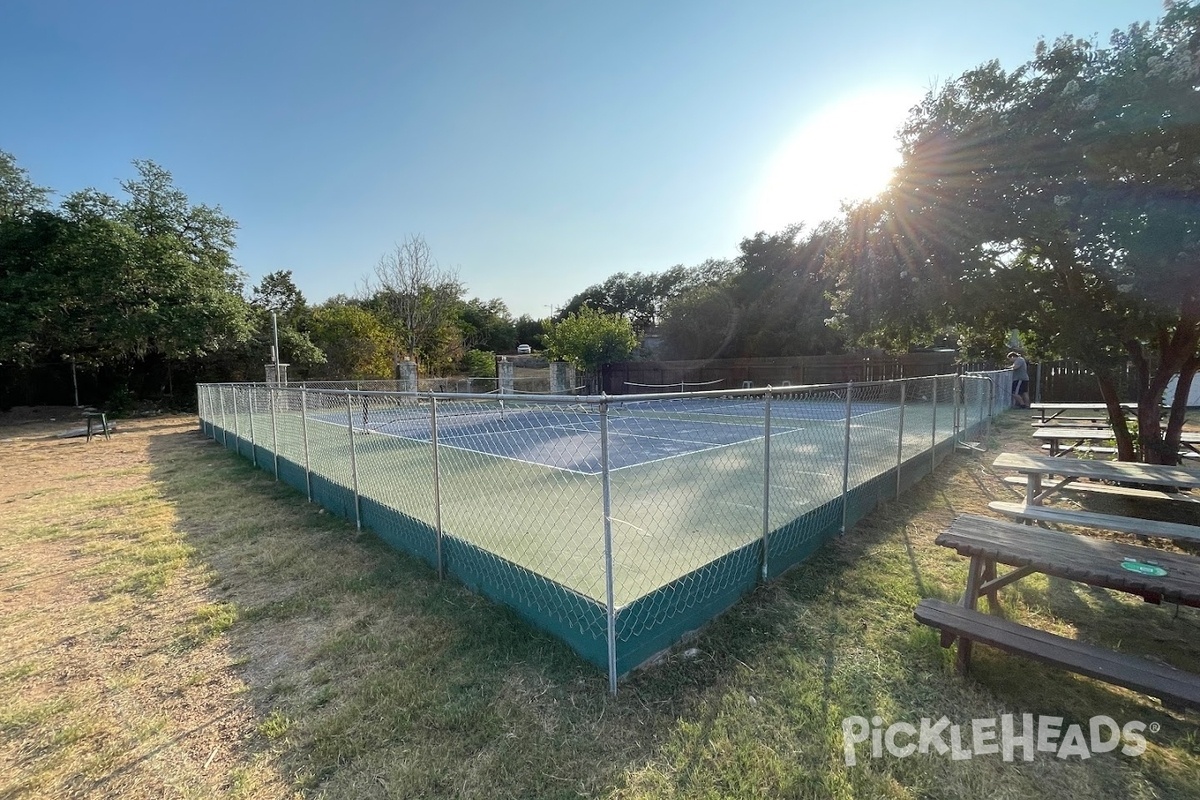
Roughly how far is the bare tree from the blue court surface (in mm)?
17040

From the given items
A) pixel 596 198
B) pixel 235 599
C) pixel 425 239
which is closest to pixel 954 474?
pixel 235 599

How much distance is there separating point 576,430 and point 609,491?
1.29 m

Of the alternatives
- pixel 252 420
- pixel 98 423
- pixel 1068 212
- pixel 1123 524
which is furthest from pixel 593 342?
pixel 1123 524

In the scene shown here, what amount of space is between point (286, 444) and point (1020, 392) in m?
18.4

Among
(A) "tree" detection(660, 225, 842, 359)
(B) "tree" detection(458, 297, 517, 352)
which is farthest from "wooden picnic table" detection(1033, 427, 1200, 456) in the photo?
(B) "tree" detection(458, 297, 517, 352)

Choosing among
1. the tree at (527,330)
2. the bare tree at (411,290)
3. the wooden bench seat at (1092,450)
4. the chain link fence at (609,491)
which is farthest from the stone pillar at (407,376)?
the tree at (527,330)

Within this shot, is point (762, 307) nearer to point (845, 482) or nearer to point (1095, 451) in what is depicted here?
point (1095, 451)

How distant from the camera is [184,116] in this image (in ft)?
29.3

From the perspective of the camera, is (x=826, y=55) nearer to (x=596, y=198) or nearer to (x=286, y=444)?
(x=596, y=198)

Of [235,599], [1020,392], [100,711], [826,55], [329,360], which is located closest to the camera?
[100,711]

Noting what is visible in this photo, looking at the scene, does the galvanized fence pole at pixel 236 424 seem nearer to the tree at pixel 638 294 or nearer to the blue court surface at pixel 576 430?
the blue court surface at pixel 576 430

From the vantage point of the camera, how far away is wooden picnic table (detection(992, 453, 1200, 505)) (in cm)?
375

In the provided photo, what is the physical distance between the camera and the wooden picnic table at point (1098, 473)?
3.75m

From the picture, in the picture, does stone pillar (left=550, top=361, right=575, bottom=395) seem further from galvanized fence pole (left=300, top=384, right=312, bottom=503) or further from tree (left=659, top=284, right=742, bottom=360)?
galvanized fence pole (left=300, top=384, right=312, bottom=503)
